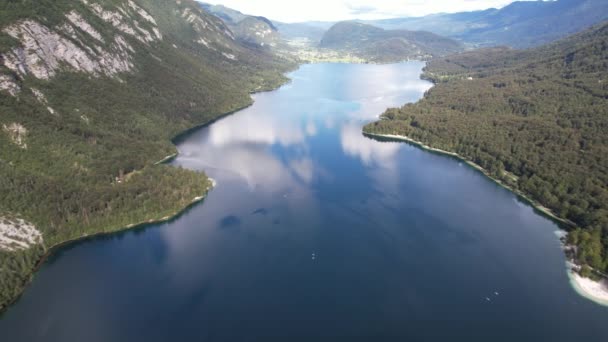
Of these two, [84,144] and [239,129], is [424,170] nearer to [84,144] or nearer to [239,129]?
[239,129]

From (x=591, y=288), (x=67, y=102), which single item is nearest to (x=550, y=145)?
(x=591, y=288)

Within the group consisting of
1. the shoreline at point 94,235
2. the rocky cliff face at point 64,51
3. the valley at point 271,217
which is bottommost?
the shoreline at point 94,235

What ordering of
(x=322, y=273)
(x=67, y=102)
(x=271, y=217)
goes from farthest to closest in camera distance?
1. (x=67, y=102)
2. (x=271, y=217)
3. (x=322, y=273)

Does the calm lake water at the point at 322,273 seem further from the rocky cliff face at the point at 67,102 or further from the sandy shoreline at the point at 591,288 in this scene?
the rocky cliff face at the point at 67,102

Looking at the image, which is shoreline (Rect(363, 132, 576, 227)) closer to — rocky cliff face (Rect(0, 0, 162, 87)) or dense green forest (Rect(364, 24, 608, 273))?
dense green forest (Rect(364, 24, 608, 273))

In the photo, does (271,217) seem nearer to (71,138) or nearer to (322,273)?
(322,273)

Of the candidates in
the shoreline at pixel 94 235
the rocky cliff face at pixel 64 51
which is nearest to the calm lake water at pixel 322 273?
the shoreline at pixel 94 235

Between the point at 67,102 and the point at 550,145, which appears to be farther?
the point at 550,145
